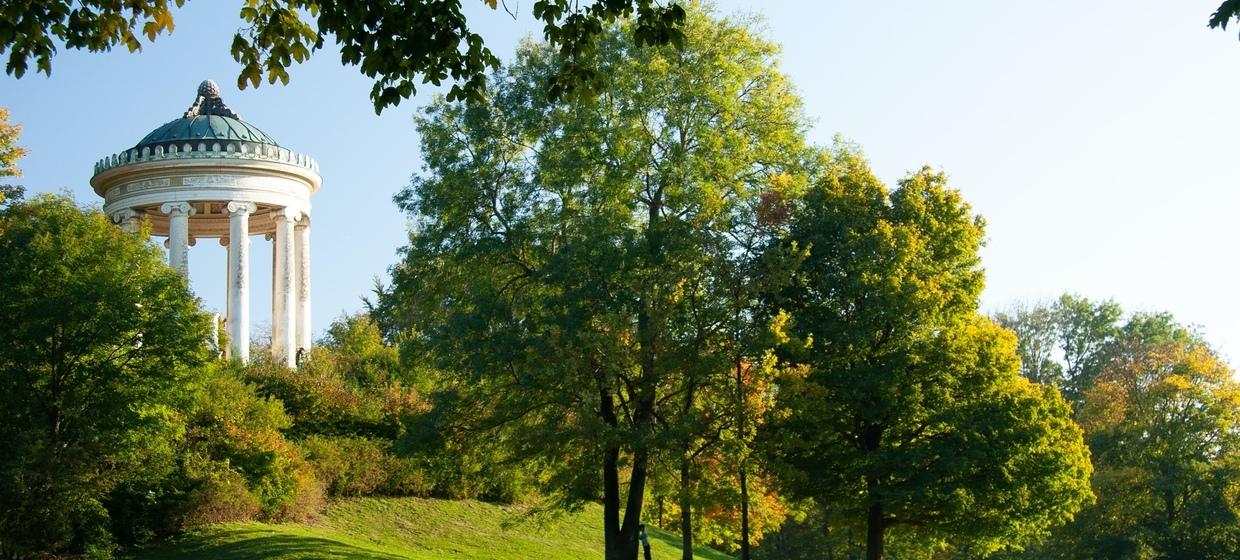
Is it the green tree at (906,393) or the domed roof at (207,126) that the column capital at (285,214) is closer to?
the domed roof at (207,126)

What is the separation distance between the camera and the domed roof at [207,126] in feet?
161

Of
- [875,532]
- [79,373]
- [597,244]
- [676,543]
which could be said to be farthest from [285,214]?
[875,532]

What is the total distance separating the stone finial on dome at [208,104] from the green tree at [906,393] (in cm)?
2856

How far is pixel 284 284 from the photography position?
167 ft

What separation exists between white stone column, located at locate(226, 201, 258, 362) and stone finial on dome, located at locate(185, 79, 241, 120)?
490cm

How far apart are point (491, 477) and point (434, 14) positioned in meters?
22.0

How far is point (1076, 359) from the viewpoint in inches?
2596

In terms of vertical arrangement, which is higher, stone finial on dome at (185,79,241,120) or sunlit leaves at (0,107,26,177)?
stone finial on dome at (185,79,241,120)

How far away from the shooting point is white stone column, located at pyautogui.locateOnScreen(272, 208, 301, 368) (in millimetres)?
50219

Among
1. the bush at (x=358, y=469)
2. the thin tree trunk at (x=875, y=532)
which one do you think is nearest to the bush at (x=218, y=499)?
the bush at (x=358, y=469)

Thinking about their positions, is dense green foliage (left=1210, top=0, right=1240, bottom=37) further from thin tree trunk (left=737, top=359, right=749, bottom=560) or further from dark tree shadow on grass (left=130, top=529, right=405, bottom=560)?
dark tree shadow on grass (left=130, top=529, right=405, bottom=560)

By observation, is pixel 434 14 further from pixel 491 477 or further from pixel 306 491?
pixel 306 491

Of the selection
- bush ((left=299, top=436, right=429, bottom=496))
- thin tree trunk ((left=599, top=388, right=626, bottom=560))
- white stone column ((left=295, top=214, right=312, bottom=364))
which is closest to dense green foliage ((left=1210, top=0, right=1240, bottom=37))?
thin tree trunk ((left=599, top=388, right=626, bottom=560))

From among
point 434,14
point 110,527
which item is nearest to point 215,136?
point 110,527
